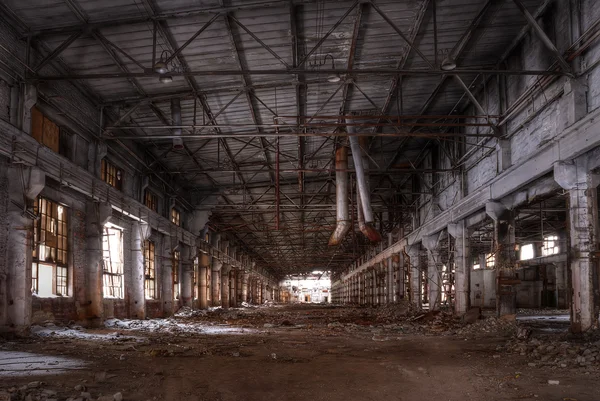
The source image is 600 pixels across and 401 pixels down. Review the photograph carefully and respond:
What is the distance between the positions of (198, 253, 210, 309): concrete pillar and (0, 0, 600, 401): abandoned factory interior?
1042cm

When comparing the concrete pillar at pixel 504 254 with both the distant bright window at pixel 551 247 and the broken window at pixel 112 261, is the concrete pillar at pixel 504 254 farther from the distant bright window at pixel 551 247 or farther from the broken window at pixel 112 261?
the distant bright window at pixel 551 247

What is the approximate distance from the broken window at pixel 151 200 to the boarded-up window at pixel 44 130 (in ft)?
24.3

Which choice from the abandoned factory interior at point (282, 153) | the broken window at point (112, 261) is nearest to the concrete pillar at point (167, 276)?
the abandoned factory interior at point (282, 153)

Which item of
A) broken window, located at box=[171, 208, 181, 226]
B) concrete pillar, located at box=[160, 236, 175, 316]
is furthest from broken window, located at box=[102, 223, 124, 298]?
broken window, located at box=[171, 208, 181, 226]

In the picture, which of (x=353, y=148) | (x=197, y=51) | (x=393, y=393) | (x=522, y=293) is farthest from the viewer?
(x=522, y=293)

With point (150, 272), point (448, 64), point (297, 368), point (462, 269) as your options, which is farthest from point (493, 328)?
point (150, 272)

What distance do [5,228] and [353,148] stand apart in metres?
10.4

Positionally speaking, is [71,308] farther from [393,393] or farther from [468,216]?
[468,216]

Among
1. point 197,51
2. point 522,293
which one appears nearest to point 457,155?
point 197,51

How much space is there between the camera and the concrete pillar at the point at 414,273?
24.9 metres

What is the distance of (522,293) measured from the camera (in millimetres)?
31188

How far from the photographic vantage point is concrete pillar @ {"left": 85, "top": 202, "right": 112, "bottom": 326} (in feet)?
50.0

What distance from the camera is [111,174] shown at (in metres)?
18.0

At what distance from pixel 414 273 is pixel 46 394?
71.1 ft
